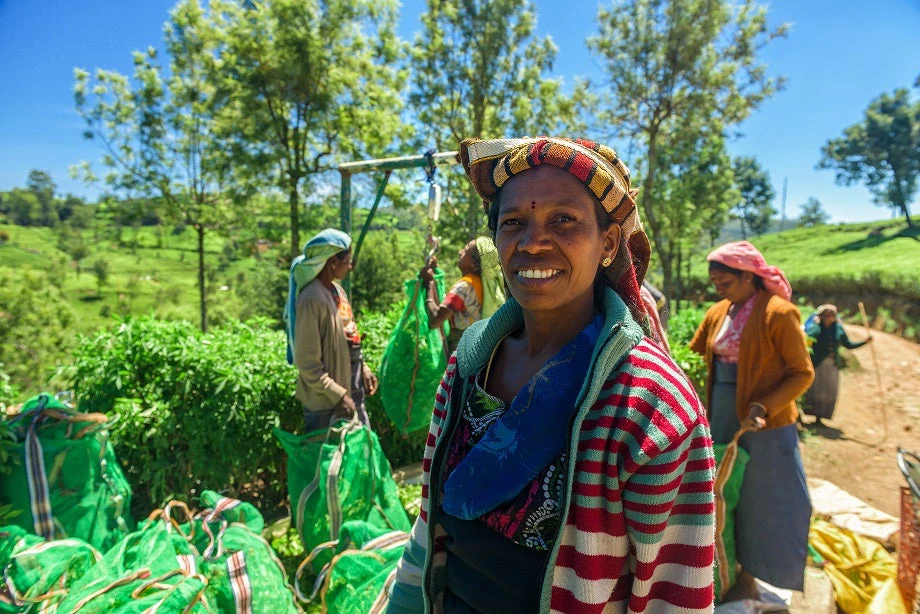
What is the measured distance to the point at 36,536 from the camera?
2295 millimetres

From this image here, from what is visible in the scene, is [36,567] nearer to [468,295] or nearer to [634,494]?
[634,494]

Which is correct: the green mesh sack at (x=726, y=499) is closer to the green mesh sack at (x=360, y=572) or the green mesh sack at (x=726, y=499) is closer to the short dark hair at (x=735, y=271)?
the short dark hair at (x=735, y=271)

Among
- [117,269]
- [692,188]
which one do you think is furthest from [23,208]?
Result: [692,188]

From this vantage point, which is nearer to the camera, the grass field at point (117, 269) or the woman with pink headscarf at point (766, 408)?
the woman with pink headscarf at point (766, 408)

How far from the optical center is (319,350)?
128 inches

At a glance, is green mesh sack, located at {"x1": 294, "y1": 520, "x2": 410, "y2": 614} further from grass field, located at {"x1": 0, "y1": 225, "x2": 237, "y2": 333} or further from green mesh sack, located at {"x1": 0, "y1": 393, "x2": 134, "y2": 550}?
grass field, located at {"x1": 0, "y1": 225, "x2": 237, "y2": 333}

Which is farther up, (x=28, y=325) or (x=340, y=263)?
(x=340, y=263)

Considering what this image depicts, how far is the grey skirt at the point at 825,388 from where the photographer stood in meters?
7.30

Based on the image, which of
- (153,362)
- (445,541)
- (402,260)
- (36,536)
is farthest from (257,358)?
(402,260)

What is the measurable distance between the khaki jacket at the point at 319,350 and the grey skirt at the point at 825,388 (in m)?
7.19

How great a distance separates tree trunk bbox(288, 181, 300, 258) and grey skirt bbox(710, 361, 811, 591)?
45.3ft

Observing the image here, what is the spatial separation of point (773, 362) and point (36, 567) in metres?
3.79

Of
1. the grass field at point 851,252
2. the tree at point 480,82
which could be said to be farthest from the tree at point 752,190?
the tree at point 480,82

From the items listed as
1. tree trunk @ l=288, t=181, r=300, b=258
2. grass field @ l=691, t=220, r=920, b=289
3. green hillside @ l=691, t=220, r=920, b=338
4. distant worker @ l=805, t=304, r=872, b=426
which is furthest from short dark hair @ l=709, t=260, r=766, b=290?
tree trunk @ l=288, t=181, r=300, b=258
